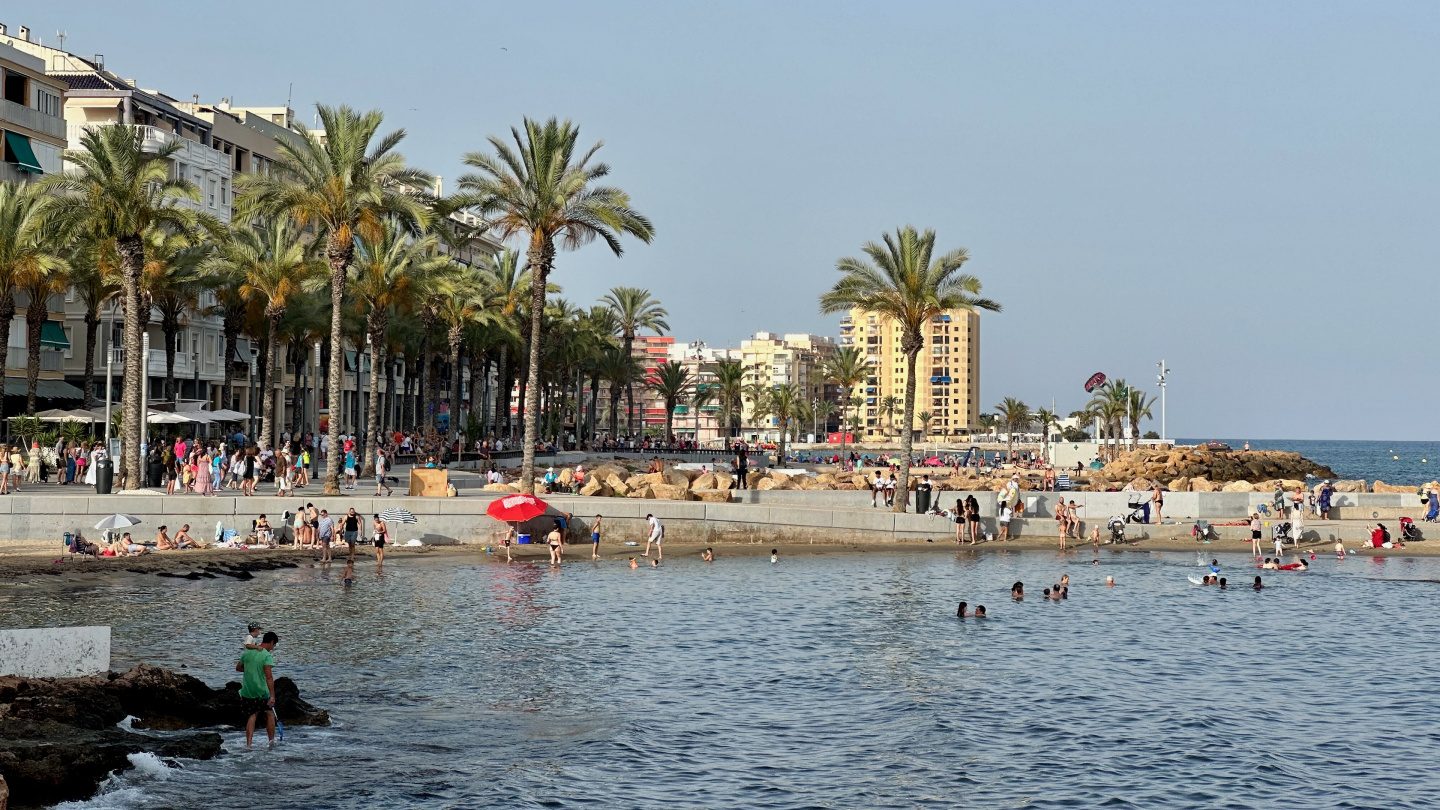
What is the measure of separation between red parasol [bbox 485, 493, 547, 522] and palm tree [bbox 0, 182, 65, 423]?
63.1 feet

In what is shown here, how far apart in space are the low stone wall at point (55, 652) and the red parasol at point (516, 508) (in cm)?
1993

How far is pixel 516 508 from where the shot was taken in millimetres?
37156

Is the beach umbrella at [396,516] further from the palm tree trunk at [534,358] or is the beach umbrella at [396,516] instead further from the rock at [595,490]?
the rock at [595,490]

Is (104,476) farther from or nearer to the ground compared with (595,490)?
farther from the ground

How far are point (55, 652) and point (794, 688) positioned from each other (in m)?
10.5

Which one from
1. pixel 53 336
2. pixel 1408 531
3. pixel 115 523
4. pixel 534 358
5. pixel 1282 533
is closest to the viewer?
pixel 115 523

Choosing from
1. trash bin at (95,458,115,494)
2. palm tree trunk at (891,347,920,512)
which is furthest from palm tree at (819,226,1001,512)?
trash bin at (95,458,115,494)

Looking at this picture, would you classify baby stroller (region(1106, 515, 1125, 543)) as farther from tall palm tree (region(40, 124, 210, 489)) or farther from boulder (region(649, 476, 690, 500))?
tall palm tree (region(40, 124, 210, 489))

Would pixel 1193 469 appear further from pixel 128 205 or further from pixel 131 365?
pixel 128 205

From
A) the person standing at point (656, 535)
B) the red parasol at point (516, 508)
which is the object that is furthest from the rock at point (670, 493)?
the red parasol at point (516, 508)

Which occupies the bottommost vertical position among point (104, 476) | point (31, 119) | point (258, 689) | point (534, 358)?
point (258, 689)

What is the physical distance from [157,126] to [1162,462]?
59165 millimetres

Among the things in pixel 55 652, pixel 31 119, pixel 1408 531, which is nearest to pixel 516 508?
pixel 55 652

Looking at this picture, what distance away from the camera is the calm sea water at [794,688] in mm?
15422
